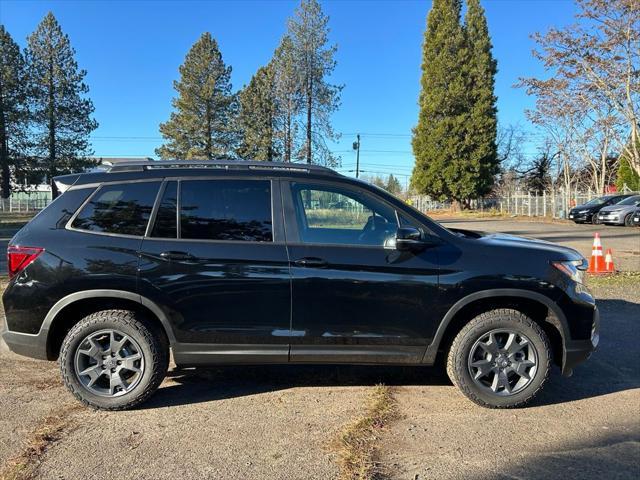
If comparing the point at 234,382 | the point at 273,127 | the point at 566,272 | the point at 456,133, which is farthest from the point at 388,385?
the point at 456,133

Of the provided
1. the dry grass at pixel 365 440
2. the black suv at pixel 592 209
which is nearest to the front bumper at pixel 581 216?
the black suv at pixel 592 209

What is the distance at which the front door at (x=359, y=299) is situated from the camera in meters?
3.96

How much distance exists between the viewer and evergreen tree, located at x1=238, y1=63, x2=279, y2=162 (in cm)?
3881

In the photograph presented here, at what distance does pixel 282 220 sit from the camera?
13.5ft

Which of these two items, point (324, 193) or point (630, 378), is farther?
point (630, 378)

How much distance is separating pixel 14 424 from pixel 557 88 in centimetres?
3227

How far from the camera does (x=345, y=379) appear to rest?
189 inches

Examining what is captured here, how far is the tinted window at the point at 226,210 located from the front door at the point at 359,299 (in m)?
0.27

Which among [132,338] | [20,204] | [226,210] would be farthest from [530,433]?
[20,204]

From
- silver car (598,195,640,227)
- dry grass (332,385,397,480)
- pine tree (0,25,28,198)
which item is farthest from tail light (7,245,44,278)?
pine tree (0,25,28,198)

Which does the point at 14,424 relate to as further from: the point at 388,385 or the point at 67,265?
the point at 388,385

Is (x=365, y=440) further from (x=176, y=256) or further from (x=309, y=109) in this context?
(x=309, y=109)

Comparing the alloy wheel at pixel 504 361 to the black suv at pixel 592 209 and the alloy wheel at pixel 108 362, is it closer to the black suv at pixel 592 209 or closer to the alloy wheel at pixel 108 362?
the alloy wheel at pixel 108 362

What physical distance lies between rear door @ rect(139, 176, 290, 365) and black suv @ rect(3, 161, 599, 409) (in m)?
0.01
